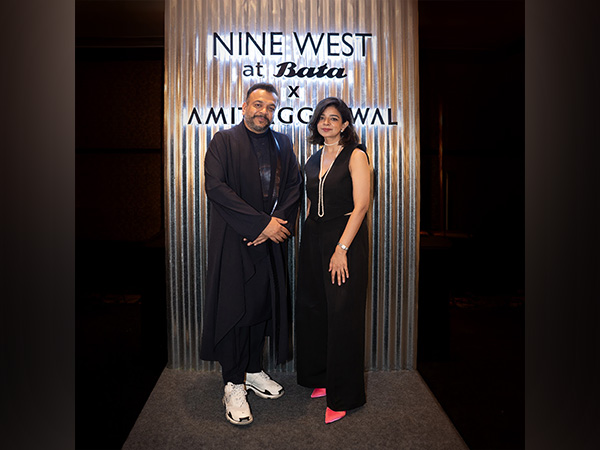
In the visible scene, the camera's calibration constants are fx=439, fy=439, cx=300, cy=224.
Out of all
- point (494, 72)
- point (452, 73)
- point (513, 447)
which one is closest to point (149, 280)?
point (513, 447)

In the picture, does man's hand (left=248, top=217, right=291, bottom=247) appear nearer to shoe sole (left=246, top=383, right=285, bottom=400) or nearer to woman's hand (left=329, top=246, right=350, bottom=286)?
woman's hand (left=329, top=246, right=350, bottom=286)

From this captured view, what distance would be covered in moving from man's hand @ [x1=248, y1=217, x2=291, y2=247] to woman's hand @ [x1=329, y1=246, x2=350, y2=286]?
31cm

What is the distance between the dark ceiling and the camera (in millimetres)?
4012

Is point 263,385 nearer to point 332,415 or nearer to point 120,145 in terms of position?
point 332,415

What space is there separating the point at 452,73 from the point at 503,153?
106 cm

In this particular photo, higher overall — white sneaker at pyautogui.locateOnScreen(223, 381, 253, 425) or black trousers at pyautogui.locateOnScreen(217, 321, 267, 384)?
black trousers at pyautogui.locateOnScreen(217, 321, 267, 384)

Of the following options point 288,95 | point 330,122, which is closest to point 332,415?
point 330,122

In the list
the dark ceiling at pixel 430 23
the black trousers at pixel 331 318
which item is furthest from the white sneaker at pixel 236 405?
the dark ceiling at pixel 430 23

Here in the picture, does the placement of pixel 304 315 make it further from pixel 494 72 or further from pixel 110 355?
pixel 494 72

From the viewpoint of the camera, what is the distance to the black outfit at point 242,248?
243cm

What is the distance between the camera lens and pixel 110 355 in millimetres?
3102

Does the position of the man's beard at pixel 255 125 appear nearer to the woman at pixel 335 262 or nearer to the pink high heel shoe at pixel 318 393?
the woman at pixel 335 262

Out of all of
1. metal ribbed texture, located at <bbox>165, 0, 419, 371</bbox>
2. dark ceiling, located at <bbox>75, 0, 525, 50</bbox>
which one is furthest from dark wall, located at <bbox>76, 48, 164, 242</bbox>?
metal ribbed texture, located at <bbox>165, 0, 419, 371</bbox>

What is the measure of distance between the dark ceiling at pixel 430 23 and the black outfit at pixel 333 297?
2501 millimetres
